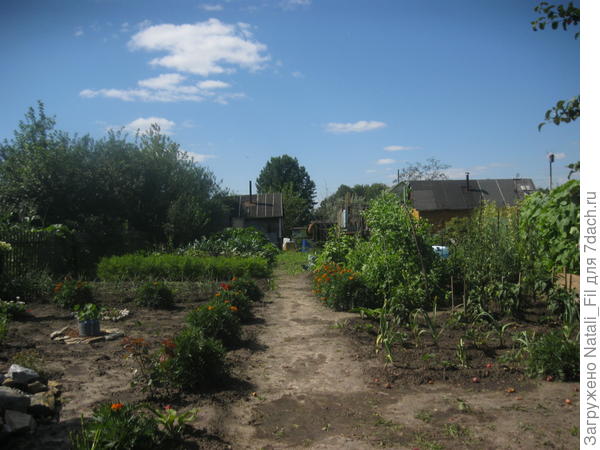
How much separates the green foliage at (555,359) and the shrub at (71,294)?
7216mm

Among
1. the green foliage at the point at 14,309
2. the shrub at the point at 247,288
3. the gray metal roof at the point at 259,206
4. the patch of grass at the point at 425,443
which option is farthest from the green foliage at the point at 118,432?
the gray metal roof at the point at 259,206

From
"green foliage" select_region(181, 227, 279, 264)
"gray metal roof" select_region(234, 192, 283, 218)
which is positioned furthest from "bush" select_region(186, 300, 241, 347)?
"gray metal roof" select_region(234, 192, 283, 218)

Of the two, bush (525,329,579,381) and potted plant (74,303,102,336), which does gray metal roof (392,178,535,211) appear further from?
bush (525,329,579,381)

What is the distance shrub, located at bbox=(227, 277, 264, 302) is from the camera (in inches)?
308

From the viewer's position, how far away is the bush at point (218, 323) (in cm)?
529

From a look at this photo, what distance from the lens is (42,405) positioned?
3.32 metres

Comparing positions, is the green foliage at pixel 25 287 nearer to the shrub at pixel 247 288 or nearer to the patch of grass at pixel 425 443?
the shrub at pixel 247 288

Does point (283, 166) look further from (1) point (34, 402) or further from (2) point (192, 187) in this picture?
(1) point (34, 402)

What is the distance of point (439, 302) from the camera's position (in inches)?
297

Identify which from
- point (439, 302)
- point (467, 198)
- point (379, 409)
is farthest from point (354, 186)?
point (379, 409)

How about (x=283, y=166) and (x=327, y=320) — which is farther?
(x=283, y=166)
